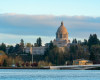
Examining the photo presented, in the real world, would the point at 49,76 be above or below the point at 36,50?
below

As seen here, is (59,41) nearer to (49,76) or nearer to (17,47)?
(17,47)

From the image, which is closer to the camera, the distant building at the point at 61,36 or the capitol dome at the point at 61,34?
the distant building at the point at 61,36

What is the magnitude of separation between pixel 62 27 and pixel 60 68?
72.7 meters

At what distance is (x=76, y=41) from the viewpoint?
6353 inches

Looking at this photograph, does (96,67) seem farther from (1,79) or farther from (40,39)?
(40,39)

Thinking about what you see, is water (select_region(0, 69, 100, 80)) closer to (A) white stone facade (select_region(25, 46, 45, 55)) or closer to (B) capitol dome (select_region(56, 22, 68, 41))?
(A) white stone facade (select_region(25, 46, 45, 55))

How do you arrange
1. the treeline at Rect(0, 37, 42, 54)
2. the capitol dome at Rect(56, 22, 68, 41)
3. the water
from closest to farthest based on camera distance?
the water → the treeline at Rect(0, 37, 42, 54) → the capitol dome at Rect(56, 22, 68, 41)

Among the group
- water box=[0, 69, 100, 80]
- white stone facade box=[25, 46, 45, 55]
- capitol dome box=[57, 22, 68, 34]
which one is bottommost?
water box=[0, 69, 100, 80]

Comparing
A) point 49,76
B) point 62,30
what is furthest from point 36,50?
point 49,76

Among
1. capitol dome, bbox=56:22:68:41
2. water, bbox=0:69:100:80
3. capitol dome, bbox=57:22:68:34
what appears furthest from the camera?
capitol dome, bbox=57:22:68:34

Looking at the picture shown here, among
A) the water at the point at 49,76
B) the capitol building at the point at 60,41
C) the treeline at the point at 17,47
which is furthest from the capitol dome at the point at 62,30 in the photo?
the water at the point at 49,76

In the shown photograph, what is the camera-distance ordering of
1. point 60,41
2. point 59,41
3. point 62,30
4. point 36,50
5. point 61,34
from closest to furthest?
point 36,50 → point 60,41 → point 59,41 → point 61,34 → point 62,30

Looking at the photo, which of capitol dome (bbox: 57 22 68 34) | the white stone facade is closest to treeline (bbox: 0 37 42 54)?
the white stone facade

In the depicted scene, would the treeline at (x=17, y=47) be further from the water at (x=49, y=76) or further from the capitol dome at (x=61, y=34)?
the water at (x=49, y=76)
